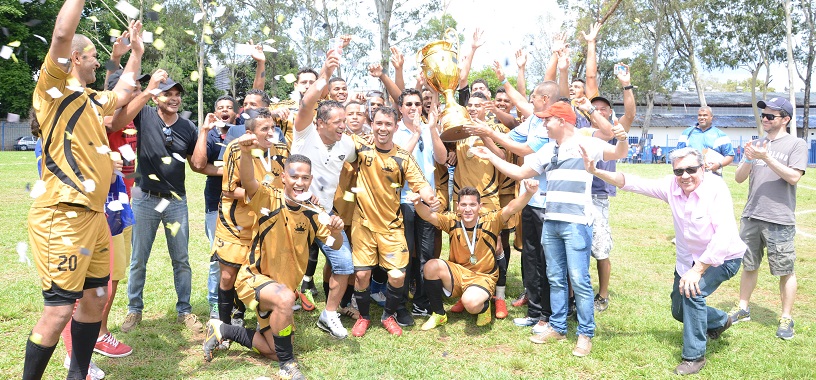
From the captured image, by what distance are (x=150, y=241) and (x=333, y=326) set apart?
1.90 meters

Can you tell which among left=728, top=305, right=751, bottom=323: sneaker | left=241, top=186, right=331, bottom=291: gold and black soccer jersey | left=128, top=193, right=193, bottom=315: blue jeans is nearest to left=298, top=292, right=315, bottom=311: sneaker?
left=128, top=193, right=193, bottom=315: blue jeans

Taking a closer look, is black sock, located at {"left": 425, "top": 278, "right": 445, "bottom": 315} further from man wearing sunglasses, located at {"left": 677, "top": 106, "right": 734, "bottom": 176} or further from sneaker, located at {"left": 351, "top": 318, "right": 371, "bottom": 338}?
man wearing sunglasses, located at {"left": 677, "top": 106, "right": 734, "bottom": 176}

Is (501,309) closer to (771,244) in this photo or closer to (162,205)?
(771,244)

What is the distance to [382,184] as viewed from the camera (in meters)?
5.74

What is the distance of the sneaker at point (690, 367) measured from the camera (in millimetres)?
4755

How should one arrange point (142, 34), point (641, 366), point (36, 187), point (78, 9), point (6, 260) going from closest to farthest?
1. point (78, 9)
2. point (36, 187)
3. point (142, 34)
4. point (641, 366)
5. point (6, 260)

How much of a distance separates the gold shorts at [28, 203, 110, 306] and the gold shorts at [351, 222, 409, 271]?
249cm

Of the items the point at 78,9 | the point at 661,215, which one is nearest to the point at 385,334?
the point at 78,9

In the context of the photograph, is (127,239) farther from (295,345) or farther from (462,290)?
(462,290)

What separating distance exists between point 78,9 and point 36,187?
1165mm

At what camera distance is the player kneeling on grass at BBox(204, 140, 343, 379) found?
4.54 m

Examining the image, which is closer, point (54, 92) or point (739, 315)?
point (54, 92)

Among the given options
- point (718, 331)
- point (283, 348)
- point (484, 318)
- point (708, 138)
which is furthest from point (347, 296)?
point (708, 138)

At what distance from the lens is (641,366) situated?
495 cm
